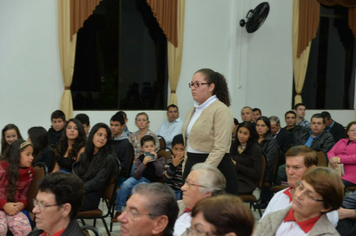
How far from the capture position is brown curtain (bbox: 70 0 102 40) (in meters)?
7.42

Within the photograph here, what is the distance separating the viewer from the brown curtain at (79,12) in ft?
24.3

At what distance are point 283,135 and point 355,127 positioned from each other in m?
1.49

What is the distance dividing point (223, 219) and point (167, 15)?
7103 millimetres

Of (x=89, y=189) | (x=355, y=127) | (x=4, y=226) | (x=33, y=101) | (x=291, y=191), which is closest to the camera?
(x=291, y=191)

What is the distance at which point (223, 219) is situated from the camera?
1.56 metres

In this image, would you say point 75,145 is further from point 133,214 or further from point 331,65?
point 331,65

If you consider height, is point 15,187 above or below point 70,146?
below

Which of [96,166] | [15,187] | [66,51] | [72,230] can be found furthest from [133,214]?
[66,51]

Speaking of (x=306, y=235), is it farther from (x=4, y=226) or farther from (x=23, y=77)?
(x=23, y=77)

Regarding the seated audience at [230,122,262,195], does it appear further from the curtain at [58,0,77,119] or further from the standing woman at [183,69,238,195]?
the curtain at [58,0,77,119]

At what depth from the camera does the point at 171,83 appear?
849cm

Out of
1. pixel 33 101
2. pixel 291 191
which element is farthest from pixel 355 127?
pixel 33 101

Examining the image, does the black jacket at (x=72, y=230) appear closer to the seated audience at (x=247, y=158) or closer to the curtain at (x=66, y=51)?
the seated audience at (x=247, y=158)

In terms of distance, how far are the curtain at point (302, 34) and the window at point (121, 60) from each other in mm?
2990
